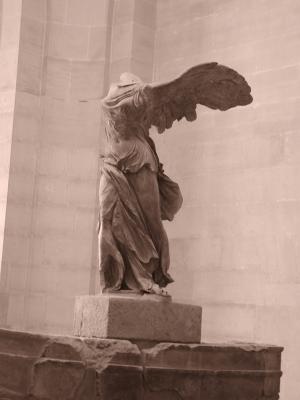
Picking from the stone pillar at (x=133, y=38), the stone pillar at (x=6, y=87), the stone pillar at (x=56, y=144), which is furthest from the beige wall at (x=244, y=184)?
the stone pillar at (x=6, y=87)

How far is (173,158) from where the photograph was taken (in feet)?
29.8

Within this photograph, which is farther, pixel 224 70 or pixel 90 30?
pixel 90 30

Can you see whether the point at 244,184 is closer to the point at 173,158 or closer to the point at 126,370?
the point at 173,158

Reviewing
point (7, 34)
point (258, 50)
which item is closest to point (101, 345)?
point (258, 50)

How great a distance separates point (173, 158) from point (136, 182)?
317 cm

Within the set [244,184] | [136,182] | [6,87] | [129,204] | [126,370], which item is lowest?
[126,370]

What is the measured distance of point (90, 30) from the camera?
30.6ft

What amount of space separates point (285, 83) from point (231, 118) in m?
0.74

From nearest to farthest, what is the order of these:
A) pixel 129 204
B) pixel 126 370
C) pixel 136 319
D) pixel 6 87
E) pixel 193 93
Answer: pixel 126 370 < pixel 136 319 < pixel 129 204 < pixel 193 93 < pixel 6 87

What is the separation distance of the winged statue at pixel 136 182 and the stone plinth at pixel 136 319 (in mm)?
135

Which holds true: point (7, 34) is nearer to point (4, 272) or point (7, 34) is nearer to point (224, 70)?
point (4, 272)

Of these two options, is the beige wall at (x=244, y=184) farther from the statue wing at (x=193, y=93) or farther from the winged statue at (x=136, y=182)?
the winged statue at (x=136, y=182)

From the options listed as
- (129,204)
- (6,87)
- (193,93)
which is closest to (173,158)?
(6,87)

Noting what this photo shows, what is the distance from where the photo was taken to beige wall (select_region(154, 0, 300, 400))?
789 cm
